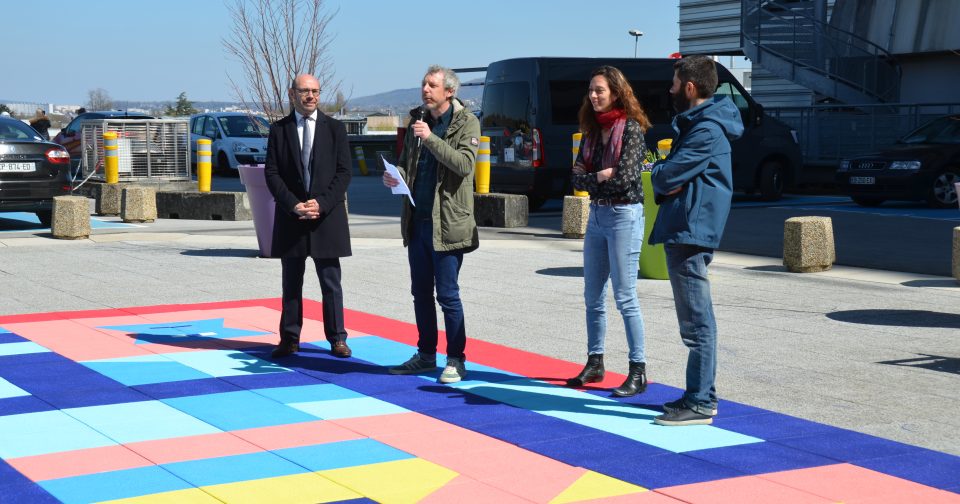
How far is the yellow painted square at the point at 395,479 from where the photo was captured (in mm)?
5219

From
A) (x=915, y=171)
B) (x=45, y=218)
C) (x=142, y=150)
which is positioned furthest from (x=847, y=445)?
(x=142, y=150)

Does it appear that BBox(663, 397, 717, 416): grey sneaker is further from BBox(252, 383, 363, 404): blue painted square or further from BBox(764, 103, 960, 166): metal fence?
BBox(764, 103, 960, 166): metal fence

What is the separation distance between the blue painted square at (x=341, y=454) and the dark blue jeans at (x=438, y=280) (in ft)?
5.10

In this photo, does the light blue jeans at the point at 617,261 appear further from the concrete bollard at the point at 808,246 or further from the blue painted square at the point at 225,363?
the concrete bollard at the point at 808,246

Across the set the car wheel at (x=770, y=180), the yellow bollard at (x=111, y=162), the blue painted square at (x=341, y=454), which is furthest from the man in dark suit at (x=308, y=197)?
Result: the car wheel at (x=770, y=180)

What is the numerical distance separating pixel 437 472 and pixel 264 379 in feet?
7.61

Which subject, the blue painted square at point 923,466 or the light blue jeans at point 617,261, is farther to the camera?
the light blue jeans at point 617,261

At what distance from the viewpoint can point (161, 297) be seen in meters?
11.2

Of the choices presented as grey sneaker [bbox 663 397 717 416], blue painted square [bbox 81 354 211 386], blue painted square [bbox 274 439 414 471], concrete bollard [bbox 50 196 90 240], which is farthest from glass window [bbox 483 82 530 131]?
blue painted square [bbox 274 439 414 471]

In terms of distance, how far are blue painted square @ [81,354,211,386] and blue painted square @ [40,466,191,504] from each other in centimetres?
200

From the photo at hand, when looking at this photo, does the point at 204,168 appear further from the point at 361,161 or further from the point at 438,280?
the point at 361,161

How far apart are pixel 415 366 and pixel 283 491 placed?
2584 millimetres

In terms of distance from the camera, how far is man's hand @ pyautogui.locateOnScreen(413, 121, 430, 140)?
716cm

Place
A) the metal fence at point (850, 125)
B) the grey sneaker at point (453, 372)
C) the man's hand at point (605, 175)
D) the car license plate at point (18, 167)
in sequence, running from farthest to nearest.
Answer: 1. the metal fence at point (850, 125)
2. the car license plate at point (18, 167)
3. the grey sneaker at point (453, 372)
4. the man's hand at point (605, 175)
